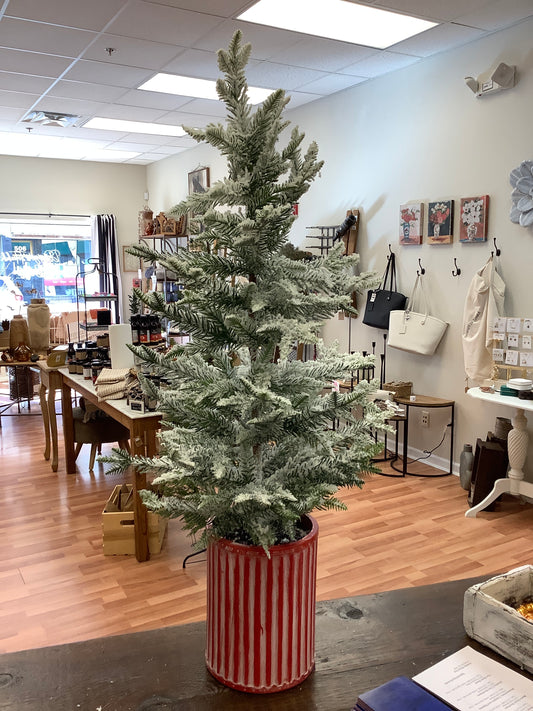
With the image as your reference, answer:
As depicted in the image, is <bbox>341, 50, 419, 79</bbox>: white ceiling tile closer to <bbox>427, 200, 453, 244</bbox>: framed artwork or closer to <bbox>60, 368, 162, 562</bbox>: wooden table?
<bbox>427, 200, 453, 244</bbox>: framed artwork

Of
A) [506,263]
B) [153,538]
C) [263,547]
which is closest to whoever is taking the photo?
[263,547]

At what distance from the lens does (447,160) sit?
4.38 metres

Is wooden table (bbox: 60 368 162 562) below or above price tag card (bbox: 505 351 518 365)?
below

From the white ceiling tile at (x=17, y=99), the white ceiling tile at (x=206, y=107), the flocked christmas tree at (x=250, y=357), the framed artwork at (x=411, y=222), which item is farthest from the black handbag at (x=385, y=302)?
the flocked christmas tree at (x=250, y=357)

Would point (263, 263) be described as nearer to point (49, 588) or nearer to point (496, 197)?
point (49, 588)

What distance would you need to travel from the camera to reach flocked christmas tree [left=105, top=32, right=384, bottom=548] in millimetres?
994

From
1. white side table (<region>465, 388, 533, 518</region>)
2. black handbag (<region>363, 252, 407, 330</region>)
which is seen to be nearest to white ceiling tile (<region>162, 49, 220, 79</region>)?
black handbag (<region>363, 252, 407, 330</region>)

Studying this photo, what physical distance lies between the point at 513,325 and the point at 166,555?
8.20ft

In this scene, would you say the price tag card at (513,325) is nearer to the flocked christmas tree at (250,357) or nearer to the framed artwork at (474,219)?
the framed artwork at (474,219)

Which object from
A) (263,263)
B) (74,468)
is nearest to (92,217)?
(74,468)

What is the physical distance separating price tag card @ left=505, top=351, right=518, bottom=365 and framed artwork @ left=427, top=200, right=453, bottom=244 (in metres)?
0.94

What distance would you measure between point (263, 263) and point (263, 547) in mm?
452

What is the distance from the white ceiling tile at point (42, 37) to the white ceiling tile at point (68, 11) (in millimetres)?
120

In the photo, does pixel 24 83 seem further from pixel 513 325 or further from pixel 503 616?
pixel 503 616
